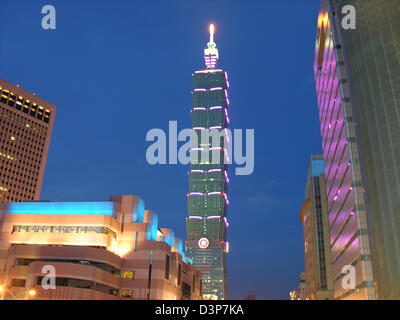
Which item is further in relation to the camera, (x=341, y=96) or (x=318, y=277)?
(x=318, y=277)

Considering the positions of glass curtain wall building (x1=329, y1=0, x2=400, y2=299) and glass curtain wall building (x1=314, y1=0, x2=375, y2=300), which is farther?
glass curtain wall building (x1=314, y1=0, x2=375, y2=300)

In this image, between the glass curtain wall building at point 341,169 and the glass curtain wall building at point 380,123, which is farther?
the glass curtain wall building at point 341,169

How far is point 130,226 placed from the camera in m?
102

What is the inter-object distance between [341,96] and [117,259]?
6450 centimetres

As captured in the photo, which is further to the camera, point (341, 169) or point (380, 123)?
point (341, 169)

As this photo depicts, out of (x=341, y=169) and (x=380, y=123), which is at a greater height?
(x=341, y=169)

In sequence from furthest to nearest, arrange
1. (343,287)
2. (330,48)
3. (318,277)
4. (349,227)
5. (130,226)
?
1. (318,277)
2. (130,226)
3. (330,48)
4. (343,287)
5. (349,227)

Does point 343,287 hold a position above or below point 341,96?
below

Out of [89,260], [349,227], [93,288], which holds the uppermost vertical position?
[349,227]

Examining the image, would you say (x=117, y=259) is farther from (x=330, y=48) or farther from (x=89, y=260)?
(x=330, y=48)
